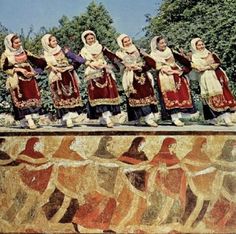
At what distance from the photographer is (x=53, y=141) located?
30.3 ft

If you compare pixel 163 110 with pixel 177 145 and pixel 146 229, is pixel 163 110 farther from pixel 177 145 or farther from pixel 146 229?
pixel 146 229

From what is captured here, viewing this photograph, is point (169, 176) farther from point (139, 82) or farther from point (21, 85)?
point (21, 85)

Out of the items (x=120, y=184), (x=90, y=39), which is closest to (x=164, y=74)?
(x=90, y=39)

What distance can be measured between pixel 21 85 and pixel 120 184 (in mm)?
1974

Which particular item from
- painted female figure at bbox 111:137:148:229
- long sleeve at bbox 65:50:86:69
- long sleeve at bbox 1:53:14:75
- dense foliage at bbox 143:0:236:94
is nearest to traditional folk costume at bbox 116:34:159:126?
long sleeve at bbox 65:50:86:69

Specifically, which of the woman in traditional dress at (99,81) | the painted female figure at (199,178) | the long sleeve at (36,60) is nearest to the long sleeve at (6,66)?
the long sleeve at (36,60)

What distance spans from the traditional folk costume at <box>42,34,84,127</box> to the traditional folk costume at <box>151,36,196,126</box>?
43.5 inches

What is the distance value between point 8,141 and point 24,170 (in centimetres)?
45

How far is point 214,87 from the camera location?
977cm

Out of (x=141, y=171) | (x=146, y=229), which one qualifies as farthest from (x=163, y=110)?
(x=146, y=229)

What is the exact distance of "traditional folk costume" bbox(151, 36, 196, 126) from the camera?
383 inches

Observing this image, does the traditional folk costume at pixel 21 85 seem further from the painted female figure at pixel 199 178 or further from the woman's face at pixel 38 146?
the painted female figure at pixel 199 178

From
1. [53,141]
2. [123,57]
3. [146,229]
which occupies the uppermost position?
[123,57]

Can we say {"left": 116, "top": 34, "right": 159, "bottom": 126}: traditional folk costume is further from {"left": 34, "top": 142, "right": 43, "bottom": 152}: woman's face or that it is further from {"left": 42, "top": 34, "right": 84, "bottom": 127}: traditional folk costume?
{"left": 34, "top": 142, "right": 43, "bottom": 152}: woman's face
